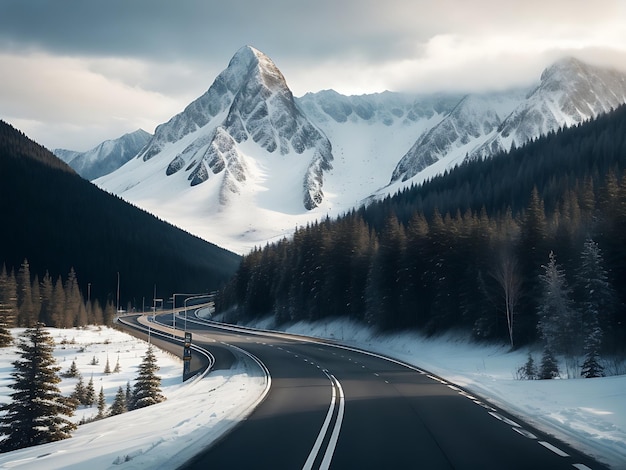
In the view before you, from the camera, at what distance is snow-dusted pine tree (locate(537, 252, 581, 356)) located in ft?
112

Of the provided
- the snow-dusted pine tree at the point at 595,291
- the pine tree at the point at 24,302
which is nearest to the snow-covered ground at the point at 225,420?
the snow-dusted pine tree at the point at 595,291

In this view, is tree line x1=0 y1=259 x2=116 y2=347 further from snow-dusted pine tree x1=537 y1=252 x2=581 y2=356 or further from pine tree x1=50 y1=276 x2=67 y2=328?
snow-dusted pine tree x1=537 y1=252 x2=581 y2=356

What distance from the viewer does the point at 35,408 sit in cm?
1875

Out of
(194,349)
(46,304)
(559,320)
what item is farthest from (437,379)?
(46,304)

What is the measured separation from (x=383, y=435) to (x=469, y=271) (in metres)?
38.7

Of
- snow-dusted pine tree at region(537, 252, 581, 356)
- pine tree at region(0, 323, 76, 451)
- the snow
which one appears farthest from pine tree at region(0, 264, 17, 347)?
snow-dusted pine tree at region(537, 252, 581, 356)

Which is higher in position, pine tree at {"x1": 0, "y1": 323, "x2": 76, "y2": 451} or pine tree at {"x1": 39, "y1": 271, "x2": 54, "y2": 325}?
pine tree at {"x1": 39, "y1": 271, "x2": 54, "y2": 325}

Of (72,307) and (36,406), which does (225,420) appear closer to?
(36,406)

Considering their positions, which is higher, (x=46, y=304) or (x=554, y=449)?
(x=46, y=304)

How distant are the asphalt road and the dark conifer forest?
142 metres

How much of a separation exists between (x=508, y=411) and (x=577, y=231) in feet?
99.4

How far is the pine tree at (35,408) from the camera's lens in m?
18.0

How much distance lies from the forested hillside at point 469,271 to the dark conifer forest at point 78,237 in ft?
246

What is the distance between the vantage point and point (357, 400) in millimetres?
18719
